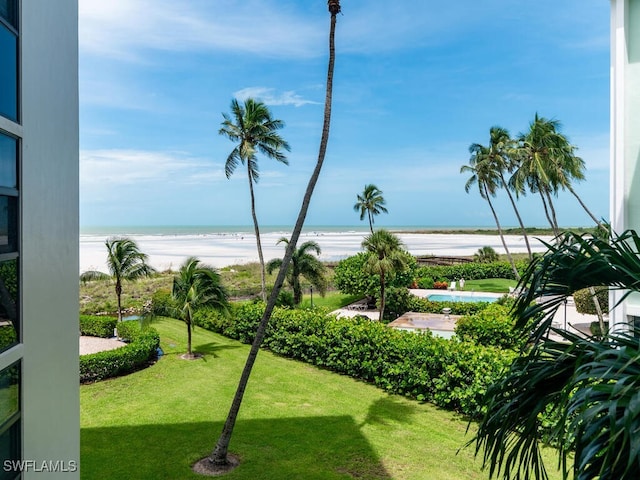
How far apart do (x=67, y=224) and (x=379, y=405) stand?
742cm

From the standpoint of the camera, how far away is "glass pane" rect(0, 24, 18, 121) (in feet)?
8.28

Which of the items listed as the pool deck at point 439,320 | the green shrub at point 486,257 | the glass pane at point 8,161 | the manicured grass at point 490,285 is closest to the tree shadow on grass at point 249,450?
the glass pane at point 8,161

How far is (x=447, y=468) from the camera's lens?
6.41 m

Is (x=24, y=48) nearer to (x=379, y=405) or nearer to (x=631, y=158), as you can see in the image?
(x=631, y=158)

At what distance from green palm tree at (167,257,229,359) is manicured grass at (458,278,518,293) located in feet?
62.5

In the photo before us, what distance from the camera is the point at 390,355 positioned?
9.72 metres

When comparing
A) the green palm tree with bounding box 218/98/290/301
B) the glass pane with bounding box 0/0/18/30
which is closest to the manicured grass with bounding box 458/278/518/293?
the green palm tree with bounding box 218/98/290/301

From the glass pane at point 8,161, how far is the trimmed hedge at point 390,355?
6.80 m

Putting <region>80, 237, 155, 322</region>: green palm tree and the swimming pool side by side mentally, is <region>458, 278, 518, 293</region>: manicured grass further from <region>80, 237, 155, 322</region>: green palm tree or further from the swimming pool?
<region>80, 237, 155, 322</region>: green palm tree

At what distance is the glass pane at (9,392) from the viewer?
2.48 meters

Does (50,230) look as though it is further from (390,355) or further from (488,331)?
(488,331)
